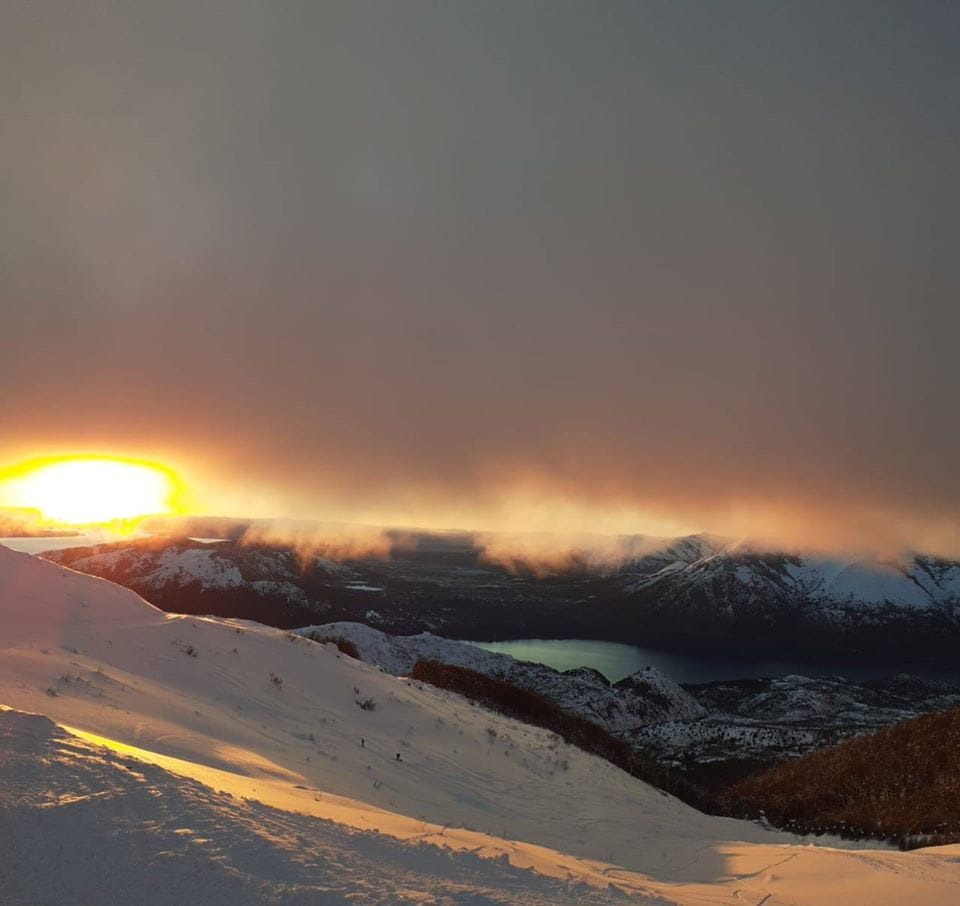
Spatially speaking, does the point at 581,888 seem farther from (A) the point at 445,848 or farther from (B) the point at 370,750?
(B) the point at 370,750

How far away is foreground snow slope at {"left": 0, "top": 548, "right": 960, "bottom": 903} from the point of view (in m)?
6.01

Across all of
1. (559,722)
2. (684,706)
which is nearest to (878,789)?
(559,722)

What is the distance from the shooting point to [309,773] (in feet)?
37.0

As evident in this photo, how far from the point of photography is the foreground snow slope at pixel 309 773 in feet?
19.7

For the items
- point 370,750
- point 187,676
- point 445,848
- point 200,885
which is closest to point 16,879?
point 200,885

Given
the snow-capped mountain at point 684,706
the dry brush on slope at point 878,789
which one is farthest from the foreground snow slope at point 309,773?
the snow-capped mountain at point 684,706

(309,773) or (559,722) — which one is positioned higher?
(309,773)

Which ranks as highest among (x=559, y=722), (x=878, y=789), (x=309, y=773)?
(x=309, y=773)

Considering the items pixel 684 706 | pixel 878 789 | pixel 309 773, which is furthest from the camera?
pixel 684 706

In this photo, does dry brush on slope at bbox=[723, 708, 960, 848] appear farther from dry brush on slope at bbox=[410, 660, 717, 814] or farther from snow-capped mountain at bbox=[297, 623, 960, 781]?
A: snow-capped mountain at bbox=[297, 623, 960, 781]

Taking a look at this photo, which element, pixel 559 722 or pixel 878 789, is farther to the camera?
pixel 559 722

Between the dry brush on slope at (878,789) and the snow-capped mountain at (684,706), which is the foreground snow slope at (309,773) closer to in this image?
the dry brush on slope at (878,789)

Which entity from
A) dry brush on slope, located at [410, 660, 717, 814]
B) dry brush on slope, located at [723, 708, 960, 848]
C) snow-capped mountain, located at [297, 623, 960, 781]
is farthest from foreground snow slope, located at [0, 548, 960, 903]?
snow-capped mountain, located at [297, 623, 960, 781]

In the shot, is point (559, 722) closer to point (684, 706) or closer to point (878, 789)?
point (878, 789)
